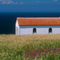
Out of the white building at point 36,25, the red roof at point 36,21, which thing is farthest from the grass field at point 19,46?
the red roof at point 36,21

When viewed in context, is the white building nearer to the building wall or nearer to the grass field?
the building wall

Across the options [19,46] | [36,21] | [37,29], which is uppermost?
[36,21]

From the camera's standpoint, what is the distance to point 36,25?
88.7ft

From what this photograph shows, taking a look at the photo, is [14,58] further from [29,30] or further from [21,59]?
[29,30]

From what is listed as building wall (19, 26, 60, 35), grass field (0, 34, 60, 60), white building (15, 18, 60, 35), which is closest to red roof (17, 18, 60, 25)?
white building (15, 18, 60, 35)

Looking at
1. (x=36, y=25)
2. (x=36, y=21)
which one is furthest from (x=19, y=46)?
(x=36, y=21)

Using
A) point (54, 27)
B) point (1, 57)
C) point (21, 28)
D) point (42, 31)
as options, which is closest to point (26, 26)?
point (21, 28)

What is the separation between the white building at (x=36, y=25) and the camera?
2673 centimetres

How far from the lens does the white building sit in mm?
26734

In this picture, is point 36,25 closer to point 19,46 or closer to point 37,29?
point 37,29

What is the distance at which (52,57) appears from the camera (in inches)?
360

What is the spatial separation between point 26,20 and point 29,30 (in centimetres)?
172

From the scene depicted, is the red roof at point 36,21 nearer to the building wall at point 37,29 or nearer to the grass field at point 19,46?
the building wall at point 37,29

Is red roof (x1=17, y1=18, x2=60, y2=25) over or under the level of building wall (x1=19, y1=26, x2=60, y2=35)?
over
